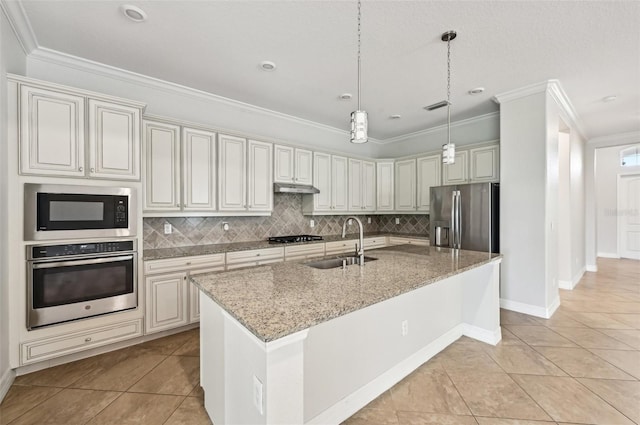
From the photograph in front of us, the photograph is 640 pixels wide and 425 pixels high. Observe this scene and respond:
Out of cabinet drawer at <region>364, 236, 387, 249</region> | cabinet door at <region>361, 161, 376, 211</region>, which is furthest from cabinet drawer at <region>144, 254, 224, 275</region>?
cabinet door at <region>361, 161, 376, 211</region>

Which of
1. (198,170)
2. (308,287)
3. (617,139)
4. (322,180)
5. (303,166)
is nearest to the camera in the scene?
(308,287)

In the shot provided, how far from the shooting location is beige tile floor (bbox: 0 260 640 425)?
71.5 inches

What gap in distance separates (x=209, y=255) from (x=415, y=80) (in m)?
3.05

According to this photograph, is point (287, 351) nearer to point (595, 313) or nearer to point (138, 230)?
point (138, 230)

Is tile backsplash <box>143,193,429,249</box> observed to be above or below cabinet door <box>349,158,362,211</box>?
below

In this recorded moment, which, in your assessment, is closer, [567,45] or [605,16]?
A: [605,16]

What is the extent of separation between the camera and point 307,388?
1.64 metres

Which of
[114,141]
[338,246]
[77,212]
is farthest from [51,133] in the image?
[338,246]

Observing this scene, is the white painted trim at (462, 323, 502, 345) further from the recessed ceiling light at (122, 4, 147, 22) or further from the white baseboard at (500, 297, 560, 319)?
the recessed ceiling light at (122, 4, 147, 22)

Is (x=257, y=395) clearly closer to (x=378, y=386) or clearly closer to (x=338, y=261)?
(x=378, y=386)

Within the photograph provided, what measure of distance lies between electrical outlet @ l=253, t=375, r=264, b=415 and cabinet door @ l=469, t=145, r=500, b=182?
13.4 ft

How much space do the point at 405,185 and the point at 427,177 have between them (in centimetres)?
45

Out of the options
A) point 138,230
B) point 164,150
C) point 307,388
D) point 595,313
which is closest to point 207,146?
point 164,150

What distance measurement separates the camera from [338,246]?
4.36 m
